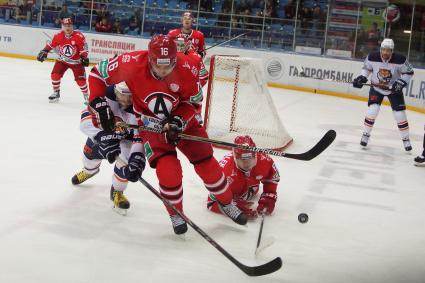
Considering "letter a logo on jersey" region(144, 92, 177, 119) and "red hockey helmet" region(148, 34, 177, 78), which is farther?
"letter a logo on jersey" region(144, 92, 177, 119)

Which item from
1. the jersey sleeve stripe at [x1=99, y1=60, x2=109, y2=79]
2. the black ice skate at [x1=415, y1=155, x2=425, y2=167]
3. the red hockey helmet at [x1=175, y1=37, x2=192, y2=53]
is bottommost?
the black ice skate at [x1=415, y1=155, x2=425, y2=167]

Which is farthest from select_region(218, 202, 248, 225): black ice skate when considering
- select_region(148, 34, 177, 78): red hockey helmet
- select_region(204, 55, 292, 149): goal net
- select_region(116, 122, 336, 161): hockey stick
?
select_region(204, 55, 292, 149): goal net

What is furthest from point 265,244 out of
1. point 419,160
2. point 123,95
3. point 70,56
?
point 70,56

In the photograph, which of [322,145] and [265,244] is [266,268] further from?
[322,145]

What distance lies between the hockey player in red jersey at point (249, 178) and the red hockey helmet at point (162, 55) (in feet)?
2.54

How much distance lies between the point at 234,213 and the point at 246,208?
8.8 inches

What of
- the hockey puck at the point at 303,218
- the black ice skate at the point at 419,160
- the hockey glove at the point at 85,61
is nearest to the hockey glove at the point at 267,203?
the hockey puck at the point at 303,218

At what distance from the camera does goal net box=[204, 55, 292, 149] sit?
5.91 m

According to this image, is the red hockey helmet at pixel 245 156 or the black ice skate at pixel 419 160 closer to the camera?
the red hockey helmet at pixel 245 156

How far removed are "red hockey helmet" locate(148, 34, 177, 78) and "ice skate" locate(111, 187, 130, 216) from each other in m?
0.87

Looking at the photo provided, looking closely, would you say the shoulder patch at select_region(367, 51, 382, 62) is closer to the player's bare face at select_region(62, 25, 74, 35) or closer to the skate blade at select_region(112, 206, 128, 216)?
the player's bare face at select_region(62, 25, 74, 35)

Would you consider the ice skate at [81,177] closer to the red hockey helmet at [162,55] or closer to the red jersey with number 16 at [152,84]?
the red jersey with number 16 at [152,84]

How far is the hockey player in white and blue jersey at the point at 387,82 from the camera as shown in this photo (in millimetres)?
6602

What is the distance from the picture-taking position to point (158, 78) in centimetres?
328
